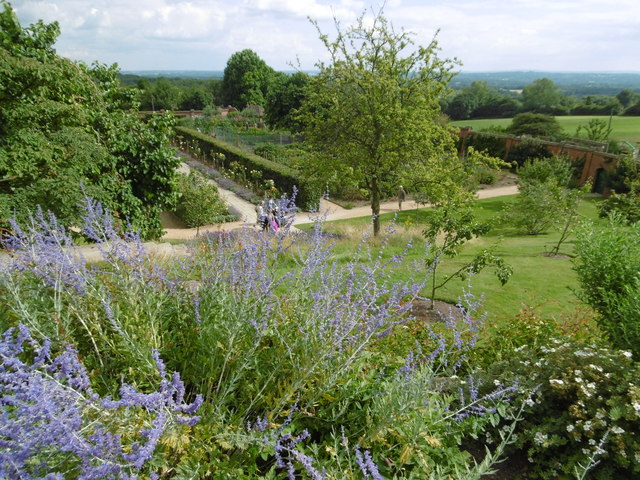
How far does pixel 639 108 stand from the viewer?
64.2 meters

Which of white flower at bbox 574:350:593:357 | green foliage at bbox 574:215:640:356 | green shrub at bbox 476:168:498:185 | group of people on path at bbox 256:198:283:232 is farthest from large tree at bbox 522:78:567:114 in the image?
white flower at bbox 574:350:593:357

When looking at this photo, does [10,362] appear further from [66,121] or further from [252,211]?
[252,211]

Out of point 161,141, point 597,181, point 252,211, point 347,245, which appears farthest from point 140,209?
point 597,181

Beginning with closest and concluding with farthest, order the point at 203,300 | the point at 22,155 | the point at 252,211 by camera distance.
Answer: the point at 203,300, the point at 22,155, the point at 252,211

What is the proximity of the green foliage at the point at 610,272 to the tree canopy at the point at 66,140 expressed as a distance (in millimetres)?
6175

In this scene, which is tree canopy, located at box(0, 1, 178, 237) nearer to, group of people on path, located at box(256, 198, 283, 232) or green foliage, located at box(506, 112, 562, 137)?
group of people on path, located at box(256, 198, 283, 232)

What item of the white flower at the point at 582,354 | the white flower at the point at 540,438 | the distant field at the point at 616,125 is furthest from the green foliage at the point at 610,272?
the distant field at the point at 616,125

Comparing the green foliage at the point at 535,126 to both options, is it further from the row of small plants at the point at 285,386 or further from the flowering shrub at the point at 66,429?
the flowering shrub at the point at 66,429

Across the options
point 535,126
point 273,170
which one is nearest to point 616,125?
point 535,126

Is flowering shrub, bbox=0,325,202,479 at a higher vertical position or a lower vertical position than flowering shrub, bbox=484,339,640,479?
higher

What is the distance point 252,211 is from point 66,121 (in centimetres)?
1141

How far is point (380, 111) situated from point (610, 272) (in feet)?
29.4

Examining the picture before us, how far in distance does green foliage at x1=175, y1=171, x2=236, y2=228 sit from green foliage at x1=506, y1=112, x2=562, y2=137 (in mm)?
33672

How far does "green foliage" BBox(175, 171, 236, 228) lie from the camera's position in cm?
1631
